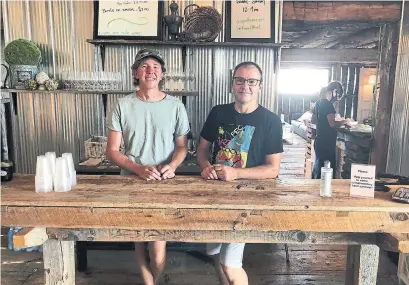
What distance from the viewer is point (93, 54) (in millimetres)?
3281

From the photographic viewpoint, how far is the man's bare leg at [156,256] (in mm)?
1942

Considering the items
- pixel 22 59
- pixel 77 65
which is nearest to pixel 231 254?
pixel 77 65

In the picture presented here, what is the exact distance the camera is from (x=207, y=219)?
144 centimetres

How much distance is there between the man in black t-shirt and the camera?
6.24 feet

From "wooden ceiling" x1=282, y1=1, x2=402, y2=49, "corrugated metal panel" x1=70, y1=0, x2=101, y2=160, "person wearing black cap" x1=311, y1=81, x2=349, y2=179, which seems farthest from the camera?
"person wearing black cap" x1=311, y1=81, x2=349, y2=179

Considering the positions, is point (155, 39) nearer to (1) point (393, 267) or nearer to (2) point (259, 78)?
(2) point (259, 78)

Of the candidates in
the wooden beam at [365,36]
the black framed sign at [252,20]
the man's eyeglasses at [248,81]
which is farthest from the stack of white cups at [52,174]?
the wooden beam at [365,36]

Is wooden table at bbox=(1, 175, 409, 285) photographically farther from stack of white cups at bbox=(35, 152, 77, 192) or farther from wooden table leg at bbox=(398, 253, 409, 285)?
wooden table leg at bbox=(398, 253, 409, 285)

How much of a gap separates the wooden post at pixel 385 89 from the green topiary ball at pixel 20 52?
354cm

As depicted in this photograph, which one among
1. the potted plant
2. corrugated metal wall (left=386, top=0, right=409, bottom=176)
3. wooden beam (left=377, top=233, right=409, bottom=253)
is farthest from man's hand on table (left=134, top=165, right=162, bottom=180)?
corrugated metal wall (left=386, top=0, right=409, bottom=176)

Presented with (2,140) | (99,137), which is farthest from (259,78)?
(2,140)

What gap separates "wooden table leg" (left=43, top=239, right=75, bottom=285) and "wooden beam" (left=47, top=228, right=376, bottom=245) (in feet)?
0.17

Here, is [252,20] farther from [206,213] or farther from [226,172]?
[206,213]

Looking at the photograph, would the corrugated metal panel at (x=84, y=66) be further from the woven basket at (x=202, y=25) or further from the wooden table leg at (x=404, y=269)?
the wooden table leg at (x=404, y=269)
